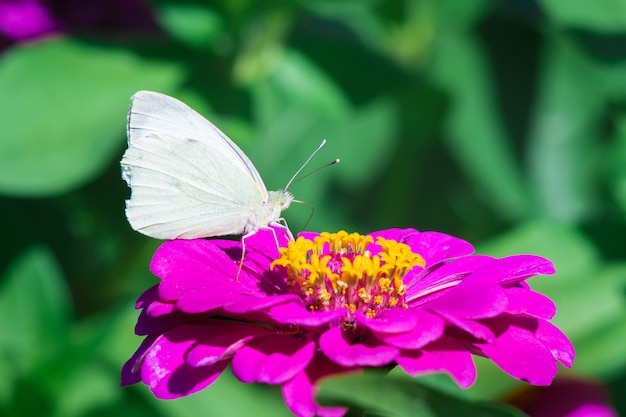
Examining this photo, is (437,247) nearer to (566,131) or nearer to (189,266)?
(189,266)

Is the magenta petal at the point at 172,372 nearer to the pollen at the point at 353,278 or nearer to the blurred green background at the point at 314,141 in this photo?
the pollen at the point at 353,278

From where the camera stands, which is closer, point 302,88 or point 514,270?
point 514,270

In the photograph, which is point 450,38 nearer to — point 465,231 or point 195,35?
point 465,231

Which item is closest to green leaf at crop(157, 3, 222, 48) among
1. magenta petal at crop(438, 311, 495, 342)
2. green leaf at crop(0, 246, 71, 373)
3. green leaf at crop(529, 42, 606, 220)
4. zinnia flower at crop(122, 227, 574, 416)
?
green leaf at crop(0, 246, 71, 373)

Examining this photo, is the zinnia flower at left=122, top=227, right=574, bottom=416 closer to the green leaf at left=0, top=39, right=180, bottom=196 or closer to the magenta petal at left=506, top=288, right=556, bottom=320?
the magenta petal at left=506, top=288, right=556, bottom=320

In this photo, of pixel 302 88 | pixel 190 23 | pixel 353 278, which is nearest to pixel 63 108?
pixel 190 23

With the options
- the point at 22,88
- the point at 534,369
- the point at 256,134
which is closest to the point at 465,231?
the point at 256,134

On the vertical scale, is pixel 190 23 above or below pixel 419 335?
above
